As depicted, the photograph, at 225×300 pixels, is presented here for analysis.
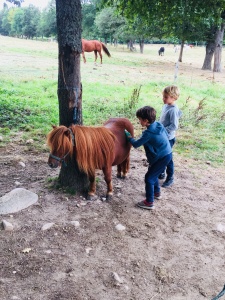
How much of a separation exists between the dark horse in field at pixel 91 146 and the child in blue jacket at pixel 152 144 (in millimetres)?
209

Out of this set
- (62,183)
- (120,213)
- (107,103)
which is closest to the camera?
(120,213)

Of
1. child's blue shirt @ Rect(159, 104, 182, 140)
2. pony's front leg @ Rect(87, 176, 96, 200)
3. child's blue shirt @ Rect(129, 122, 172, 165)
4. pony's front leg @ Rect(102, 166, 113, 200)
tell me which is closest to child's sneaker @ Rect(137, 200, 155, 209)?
pony's front leg @ Rect(102, 166, 113, 200)

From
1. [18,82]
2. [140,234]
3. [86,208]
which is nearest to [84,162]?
[86,208]

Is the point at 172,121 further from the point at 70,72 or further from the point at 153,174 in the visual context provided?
the point at 70,72

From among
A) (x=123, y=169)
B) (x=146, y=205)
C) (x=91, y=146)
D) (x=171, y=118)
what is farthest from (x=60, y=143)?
(x=171, y=118)

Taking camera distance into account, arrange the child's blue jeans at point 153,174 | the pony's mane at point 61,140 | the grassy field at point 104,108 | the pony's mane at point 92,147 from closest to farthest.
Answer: the pony's mane at point 61,140
the pony's mane at point 92,147
the child's blue jeans at point 153,174
the grassy field at point 104,108

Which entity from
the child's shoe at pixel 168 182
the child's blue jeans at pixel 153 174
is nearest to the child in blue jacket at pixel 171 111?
the child's shoe at pixel 168 182

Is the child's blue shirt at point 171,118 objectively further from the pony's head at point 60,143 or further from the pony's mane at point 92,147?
the pony's head at point 60,143

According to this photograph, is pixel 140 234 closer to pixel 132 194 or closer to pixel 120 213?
pixel 120 213

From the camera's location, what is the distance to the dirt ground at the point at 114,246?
267 cm

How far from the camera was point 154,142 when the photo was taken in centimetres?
377

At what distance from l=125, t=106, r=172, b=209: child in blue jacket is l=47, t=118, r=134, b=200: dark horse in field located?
21 cm

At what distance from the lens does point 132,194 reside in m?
4.32

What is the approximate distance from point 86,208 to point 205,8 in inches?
173
